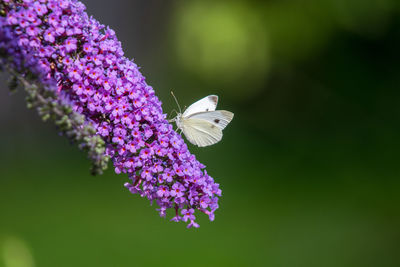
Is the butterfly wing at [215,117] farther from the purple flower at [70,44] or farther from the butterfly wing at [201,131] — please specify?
the purple flower at [70,44]

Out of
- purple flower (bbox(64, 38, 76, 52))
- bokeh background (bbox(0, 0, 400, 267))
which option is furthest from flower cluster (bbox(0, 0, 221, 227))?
bokeh background (bbox(0, 0, 400, 267))

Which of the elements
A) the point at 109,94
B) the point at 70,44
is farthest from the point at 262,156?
the point at 70,44

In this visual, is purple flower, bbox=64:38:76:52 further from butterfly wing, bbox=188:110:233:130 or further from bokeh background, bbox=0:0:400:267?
bokeh background, bbox=0:0:400:267

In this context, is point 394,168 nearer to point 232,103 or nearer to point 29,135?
point 232,103

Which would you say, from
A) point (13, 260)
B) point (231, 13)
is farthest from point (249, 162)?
point (13, 260)

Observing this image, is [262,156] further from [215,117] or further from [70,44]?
[70,44]

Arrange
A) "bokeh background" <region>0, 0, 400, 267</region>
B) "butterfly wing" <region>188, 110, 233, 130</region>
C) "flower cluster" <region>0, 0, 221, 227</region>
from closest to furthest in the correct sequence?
"flower cluster" <region>0, 0, 221, 227</region>, "butterfly wing" <region>188, 110, 233, 130</region>, "bokeh background" <region>0, 0, 400, 267</region>

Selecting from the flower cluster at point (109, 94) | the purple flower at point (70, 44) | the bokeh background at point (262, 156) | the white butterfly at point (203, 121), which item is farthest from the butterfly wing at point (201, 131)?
the bokeh background at point (262, 156)
